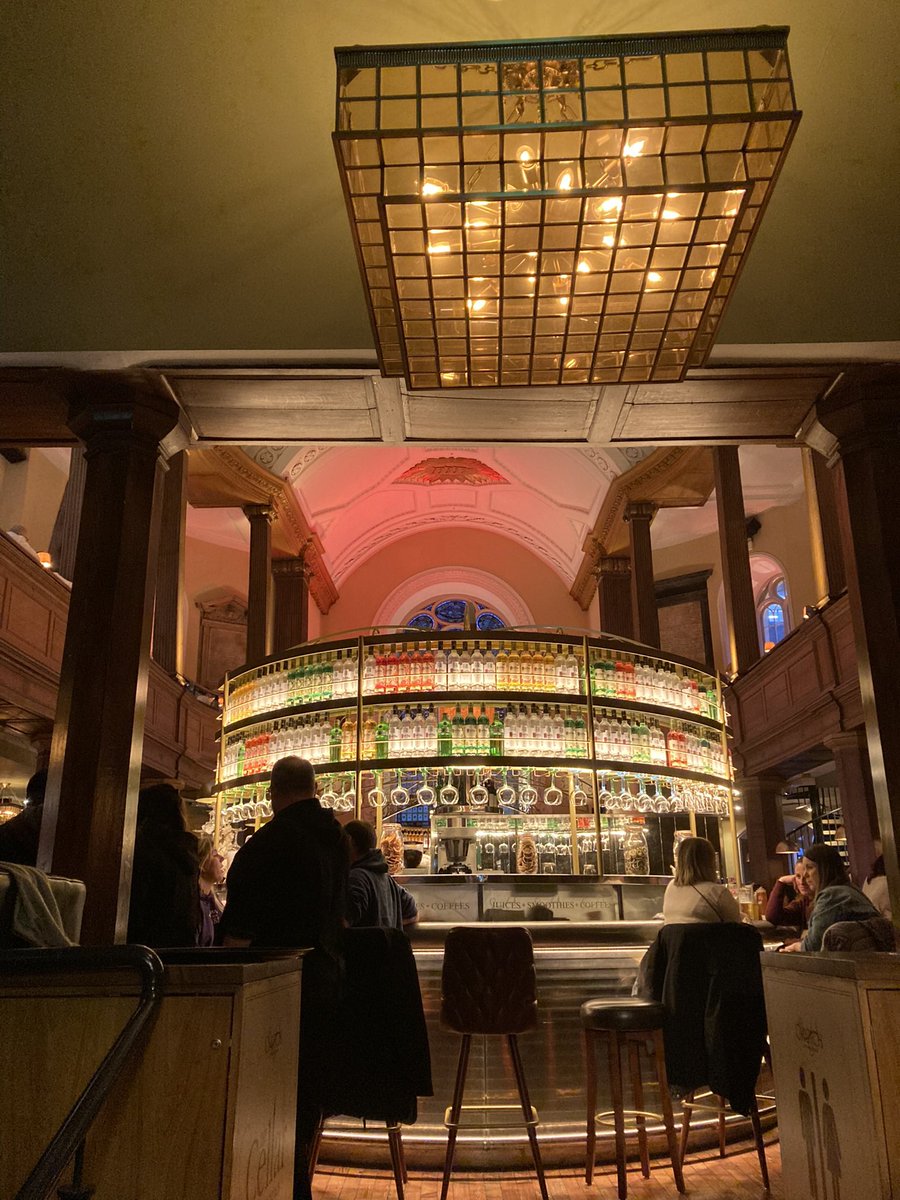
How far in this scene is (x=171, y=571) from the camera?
11773 mm

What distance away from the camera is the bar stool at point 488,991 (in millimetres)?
4109

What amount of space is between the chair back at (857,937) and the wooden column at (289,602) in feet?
37.9

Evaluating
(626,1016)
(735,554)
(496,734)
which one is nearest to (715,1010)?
(626,1016)

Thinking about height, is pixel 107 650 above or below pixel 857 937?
above

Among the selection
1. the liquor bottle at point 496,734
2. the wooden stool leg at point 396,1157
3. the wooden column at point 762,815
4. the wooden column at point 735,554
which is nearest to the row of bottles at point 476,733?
the liquor bottle at point 496,734

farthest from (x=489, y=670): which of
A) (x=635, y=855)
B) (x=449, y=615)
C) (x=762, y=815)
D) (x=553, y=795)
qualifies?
(x=449, y=615)

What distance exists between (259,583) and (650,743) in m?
7.60

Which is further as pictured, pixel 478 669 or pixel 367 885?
pixel 478 669

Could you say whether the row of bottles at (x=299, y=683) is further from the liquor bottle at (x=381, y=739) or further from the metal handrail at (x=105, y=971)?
the metal handrail at (x=105, y=971)

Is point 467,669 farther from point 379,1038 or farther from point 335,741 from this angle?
point 379,1038

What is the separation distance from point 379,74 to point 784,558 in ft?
45.9

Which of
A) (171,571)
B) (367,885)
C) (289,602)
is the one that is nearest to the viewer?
(367,885)

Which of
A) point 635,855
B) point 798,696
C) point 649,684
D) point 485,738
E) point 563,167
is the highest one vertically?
point 798,696

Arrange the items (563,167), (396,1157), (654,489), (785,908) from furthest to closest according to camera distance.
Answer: (654,489) → (785,908) → (396,1157) → (563,167)
